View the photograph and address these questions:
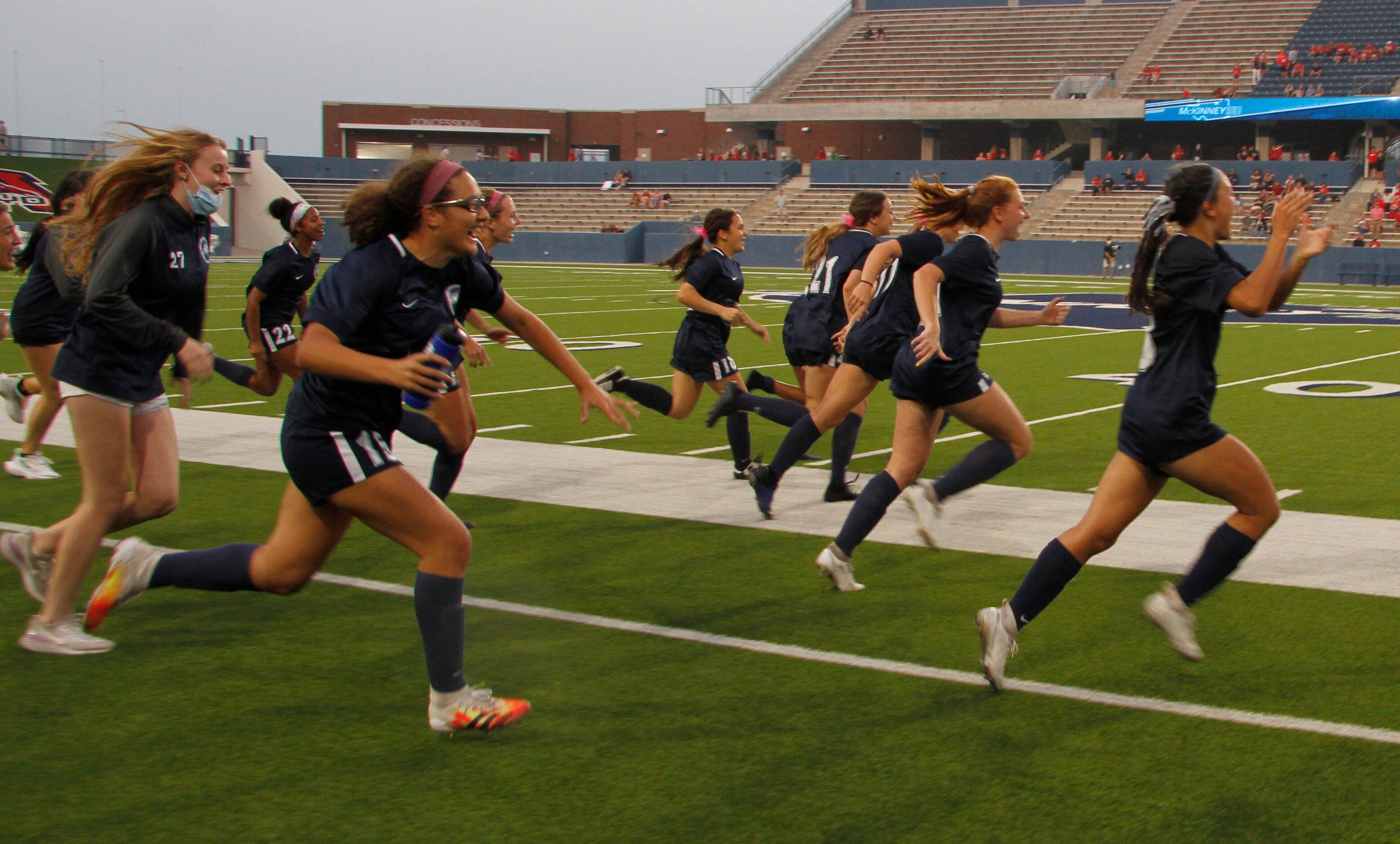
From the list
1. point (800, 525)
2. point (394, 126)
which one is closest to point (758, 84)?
point (394, 126)

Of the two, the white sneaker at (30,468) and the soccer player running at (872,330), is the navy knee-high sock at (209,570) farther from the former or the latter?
the white sneaker at (30,468)

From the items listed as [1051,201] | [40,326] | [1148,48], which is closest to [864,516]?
[40,326]

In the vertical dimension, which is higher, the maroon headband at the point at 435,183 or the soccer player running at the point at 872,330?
the maroon headband at the point at 435,183

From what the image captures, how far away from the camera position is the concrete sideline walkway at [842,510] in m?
6.60

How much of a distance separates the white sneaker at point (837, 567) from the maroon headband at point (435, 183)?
8.54 ft

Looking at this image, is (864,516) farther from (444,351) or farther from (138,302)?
(138,302)

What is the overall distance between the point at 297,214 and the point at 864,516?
5.32 metres

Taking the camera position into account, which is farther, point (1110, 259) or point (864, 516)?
point (1110, 259)

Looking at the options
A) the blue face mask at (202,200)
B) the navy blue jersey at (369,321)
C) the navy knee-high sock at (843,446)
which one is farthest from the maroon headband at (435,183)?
the navy knee-high sock at (843,446)

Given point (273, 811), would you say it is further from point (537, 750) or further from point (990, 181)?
point (990, 181)

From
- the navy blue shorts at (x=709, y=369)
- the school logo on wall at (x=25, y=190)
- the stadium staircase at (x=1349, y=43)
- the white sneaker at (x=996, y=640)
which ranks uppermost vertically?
the stadium staircase at (x=1349, y=43)

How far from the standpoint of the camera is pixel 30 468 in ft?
28.6

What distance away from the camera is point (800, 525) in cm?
750

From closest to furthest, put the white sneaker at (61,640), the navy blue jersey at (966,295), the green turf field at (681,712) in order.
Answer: the green turf field at (681,712) → the white sneaker at (61,640) → the navy blue jersey at (966,295)
